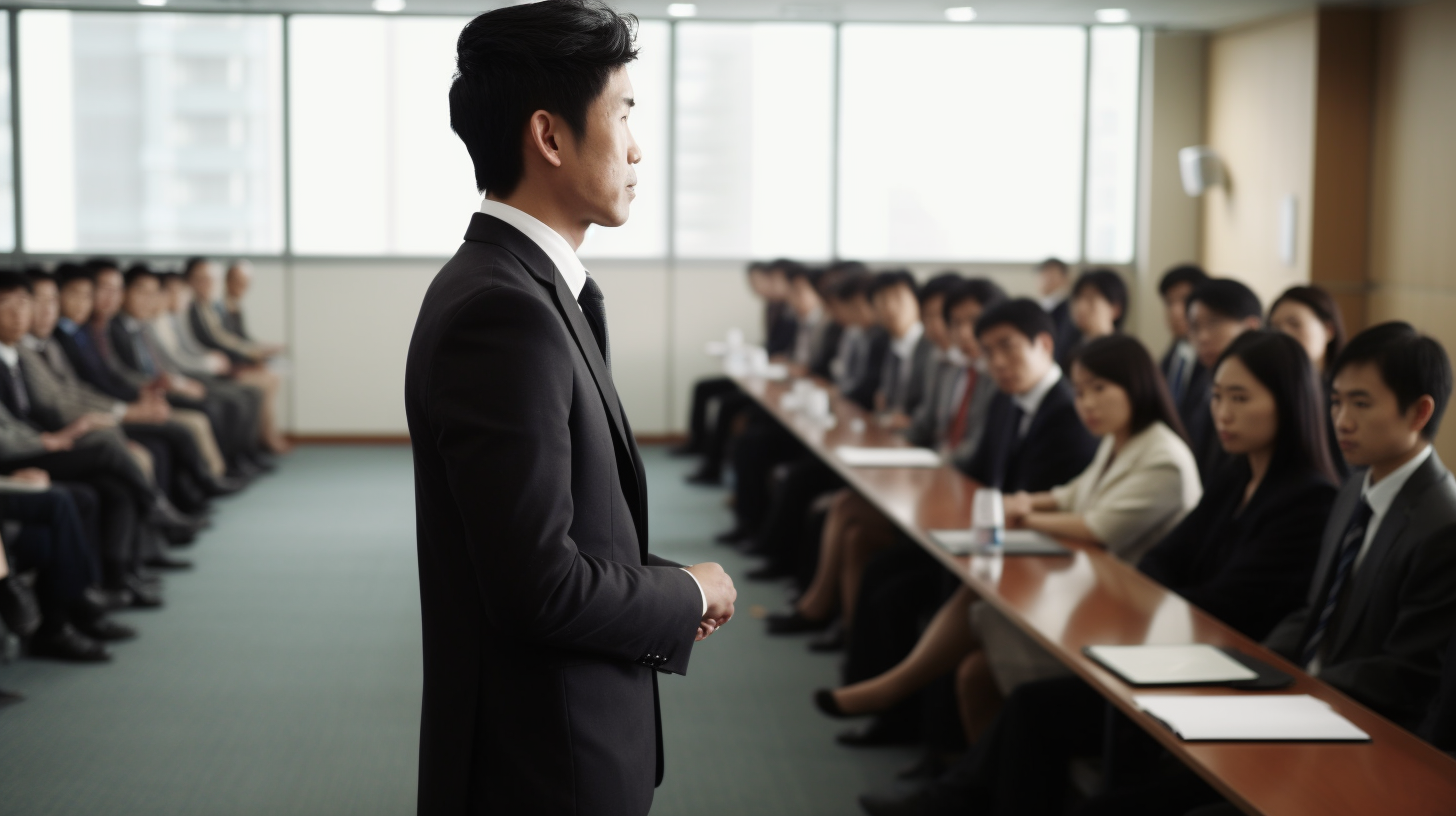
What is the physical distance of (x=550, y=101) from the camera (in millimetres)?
1318

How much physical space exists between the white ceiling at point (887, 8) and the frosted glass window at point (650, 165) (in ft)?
0.96

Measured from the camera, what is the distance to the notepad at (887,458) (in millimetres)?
4594

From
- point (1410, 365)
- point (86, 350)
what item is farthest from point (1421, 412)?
point (86, 350)

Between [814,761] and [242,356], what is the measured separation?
20.1 feet

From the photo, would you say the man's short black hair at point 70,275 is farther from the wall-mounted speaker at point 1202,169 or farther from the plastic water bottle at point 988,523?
the wall-mounted speaker at point 1202,169

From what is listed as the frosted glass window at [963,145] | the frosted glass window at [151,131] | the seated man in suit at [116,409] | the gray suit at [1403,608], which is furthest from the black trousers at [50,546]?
the frosted glass window at [963,145]

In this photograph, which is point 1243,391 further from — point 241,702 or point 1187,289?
point 1187,289

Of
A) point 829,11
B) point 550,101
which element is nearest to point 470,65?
point 550,101

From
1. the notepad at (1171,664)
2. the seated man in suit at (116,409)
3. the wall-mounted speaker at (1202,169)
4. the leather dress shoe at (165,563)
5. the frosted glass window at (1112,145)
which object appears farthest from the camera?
the frosted glass window at (1112,145)

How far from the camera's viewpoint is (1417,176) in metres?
7.37

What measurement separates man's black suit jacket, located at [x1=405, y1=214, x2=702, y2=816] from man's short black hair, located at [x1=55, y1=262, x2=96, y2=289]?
566 cm

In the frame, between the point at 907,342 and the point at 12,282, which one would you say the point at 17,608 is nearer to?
the point at 12,282

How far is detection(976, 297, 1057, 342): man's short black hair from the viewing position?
4035 mm

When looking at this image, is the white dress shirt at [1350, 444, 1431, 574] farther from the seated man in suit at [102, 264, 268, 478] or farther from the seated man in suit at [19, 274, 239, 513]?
the seated man in suit at [102, 264, 268, 478]
